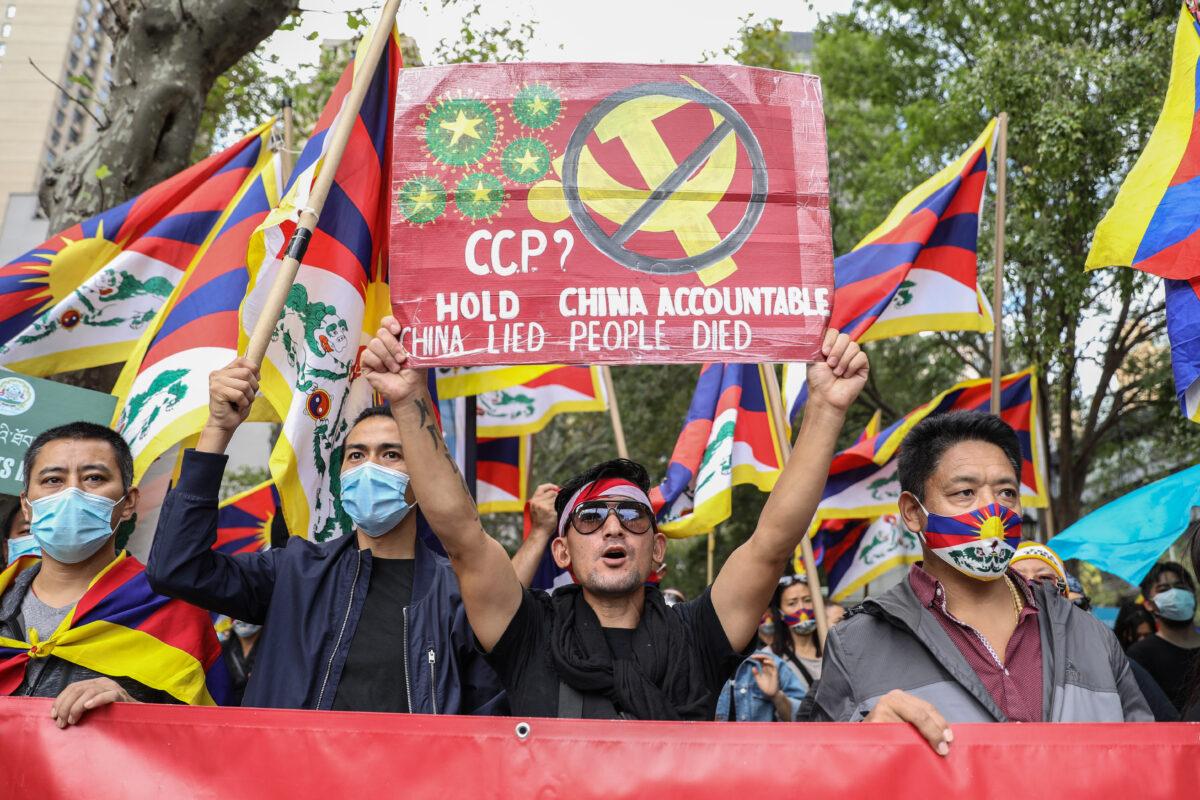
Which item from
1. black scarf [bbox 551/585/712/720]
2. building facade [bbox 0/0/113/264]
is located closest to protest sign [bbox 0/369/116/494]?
black scarf [bbox 551/585/712/720]

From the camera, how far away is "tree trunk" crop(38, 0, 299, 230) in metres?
6.25

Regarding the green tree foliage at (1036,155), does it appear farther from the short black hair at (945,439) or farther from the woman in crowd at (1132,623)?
the short black hair at (945,439)

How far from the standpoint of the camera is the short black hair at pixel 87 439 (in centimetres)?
353

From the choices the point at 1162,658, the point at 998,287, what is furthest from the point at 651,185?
the point at 1162,658

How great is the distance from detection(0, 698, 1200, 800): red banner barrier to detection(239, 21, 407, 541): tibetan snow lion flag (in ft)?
4.23

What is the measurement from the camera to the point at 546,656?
296cm

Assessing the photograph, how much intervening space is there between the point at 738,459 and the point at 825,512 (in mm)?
1259

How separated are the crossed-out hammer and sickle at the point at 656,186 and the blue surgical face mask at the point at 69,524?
1621 mm

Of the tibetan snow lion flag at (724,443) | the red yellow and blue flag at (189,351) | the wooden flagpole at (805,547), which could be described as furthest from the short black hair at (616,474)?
the tibetan snow lion flag at (724,443)

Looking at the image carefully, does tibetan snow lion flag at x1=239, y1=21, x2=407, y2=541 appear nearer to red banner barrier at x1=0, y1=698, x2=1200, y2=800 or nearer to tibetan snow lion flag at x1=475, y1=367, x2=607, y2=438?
red banner barrier at x1=0, y1=698, x2=1200, y2=800

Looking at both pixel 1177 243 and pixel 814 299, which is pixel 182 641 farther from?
pixel 1177 243

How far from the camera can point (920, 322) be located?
21.1 feet

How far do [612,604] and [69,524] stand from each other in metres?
1.64

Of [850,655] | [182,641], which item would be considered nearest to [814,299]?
[850,655]
